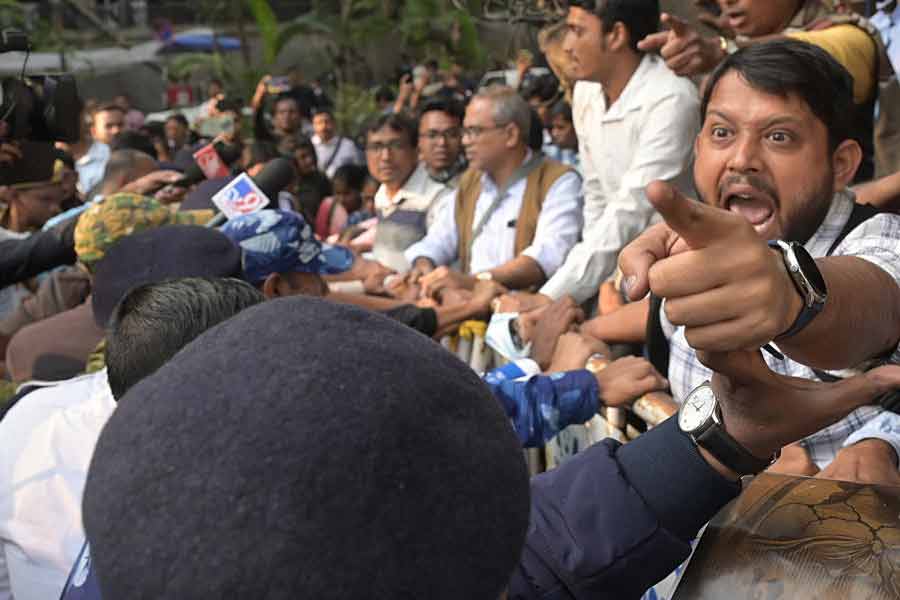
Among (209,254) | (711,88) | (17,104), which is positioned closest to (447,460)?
(711,88)

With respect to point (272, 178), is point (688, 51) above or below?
above

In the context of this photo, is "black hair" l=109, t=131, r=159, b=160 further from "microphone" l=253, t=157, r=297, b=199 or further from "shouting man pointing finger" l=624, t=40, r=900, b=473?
"shouting man pointing finger" l=624, t=40, r=900, b=473

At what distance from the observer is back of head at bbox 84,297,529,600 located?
29.4 inches

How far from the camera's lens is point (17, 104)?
108 inches

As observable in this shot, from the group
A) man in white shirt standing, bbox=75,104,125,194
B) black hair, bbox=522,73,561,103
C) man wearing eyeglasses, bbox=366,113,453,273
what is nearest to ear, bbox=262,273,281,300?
man wearing eyeglasses, bbox=366,113,453,273

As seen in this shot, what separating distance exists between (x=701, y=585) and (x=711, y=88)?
1317 mm

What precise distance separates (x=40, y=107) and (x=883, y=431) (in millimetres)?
2395

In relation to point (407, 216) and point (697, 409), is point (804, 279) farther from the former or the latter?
point (407, 216)

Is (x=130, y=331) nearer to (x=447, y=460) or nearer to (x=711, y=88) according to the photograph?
(x=447, y=460)

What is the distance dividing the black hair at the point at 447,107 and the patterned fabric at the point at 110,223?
3.01 metres

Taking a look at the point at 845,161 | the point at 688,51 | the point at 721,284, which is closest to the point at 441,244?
the point at 688,51

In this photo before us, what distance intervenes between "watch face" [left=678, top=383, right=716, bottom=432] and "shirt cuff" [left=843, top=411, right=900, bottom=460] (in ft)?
2.22

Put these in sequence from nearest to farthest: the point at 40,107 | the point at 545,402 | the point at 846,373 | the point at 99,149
Answer: the point at 846,373 → the point at 545,402 → the point at 40,107 → the point at 99,149

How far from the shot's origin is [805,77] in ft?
6.55
